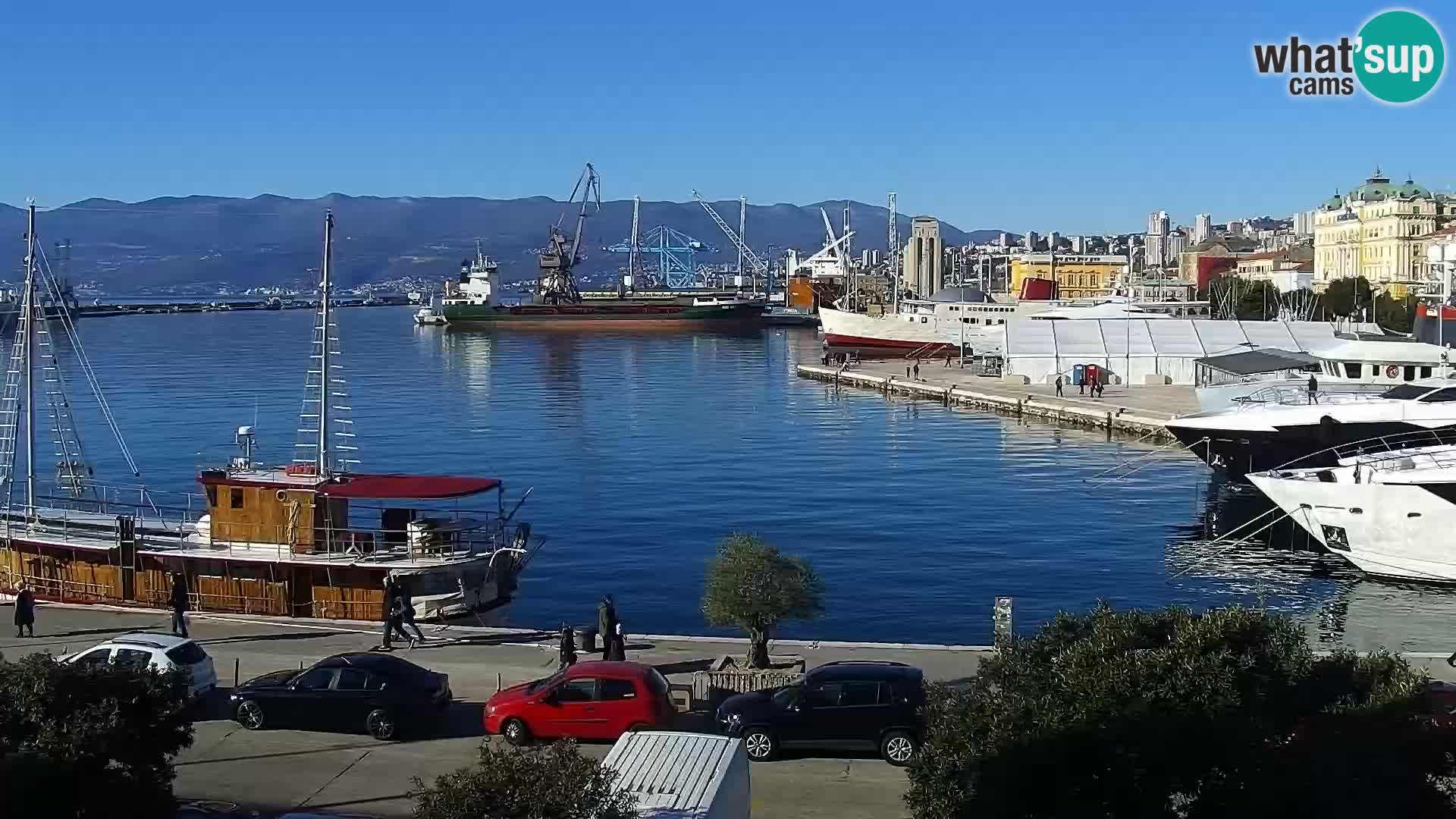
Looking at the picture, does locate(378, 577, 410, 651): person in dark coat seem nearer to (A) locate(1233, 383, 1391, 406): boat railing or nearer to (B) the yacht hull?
(B) the yacht hull

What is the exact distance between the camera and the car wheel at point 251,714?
34.5ft

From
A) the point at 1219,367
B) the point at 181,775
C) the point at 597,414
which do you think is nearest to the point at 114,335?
the point at 597,414

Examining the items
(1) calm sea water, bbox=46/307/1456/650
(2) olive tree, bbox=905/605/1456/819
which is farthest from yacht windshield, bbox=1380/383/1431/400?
(2) olive tree, bbox=905/605/1456/819

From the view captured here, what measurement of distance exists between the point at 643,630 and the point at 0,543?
7335 millimetres

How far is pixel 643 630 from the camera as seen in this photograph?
56.9 feet

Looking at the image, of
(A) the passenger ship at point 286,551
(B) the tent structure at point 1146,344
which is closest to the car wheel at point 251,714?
(A) the passenger ship at point 286,551

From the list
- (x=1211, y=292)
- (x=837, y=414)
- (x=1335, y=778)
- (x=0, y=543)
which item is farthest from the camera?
(x=1211, y=292)

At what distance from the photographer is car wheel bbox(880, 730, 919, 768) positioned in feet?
31.7

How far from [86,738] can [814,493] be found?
75.4ft

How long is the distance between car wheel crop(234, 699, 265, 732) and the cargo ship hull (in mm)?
96941

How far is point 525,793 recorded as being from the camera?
4949 millimetres

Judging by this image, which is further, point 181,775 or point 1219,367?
point 1219,367

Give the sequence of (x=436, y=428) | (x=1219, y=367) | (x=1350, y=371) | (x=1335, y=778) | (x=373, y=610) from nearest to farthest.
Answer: (x=1335, y=778)
(x=373, y=610)
(x=1350, y=371)
(x=1219, y=367)
(x=436, y=428)

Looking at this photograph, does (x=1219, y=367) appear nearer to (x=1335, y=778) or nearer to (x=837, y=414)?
(x=837, y=414)
